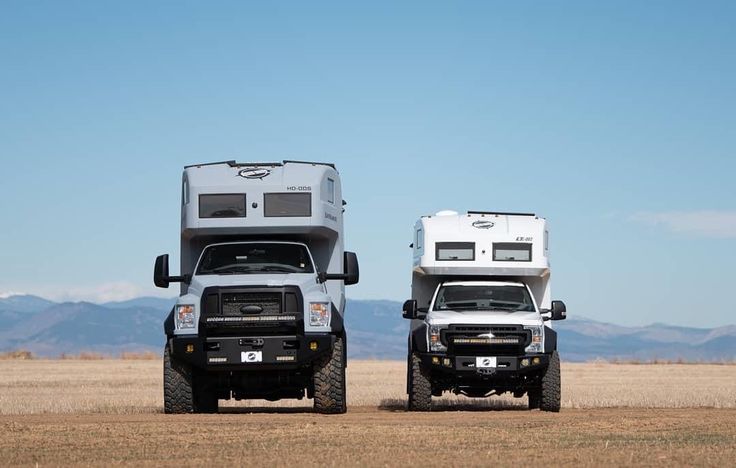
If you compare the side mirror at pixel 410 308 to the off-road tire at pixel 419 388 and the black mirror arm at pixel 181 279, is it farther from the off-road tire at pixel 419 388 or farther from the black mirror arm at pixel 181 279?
the black mirror arm at pixel 181 279

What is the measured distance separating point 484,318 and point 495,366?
2.98 feet

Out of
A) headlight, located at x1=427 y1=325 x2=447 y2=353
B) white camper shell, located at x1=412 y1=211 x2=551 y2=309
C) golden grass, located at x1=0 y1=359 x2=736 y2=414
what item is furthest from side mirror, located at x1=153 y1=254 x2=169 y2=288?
white camper shell, located at x1=412 y1=211 x2=551 y2=309

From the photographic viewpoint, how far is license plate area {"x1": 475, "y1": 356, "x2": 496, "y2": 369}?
2628 centimetres

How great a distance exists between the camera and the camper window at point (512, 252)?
27547mm

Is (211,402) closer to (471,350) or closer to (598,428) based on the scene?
(471,350)

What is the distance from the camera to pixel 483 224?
27.7 m

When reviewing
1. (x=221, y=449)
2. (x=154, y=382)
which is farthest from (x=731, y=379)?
(x=221, y=449)

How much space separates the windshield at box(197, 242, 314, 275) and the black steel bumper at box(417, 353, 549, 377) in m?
3.32

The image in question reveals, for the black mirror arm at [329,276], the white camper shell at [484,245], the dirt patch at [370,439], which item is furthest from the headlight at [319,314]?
the white camper shell at [484,245]

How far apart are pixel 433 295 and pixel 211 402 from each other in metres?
4.83

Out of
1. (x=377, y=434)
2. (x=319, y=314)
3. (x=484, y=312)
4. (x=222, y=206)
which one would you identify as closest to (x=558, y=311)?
(x=484, y=312)

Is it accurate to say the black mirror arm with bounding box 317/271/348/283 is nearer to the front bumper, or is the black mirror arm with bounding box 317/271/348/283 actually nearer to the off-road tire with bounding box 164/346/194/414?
the front bumper

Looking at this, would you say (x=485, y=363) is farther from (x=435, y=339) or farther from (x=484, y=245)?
(x=484, y=245)

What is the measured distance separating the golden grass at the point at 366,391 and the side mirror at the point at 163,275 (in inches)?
153
